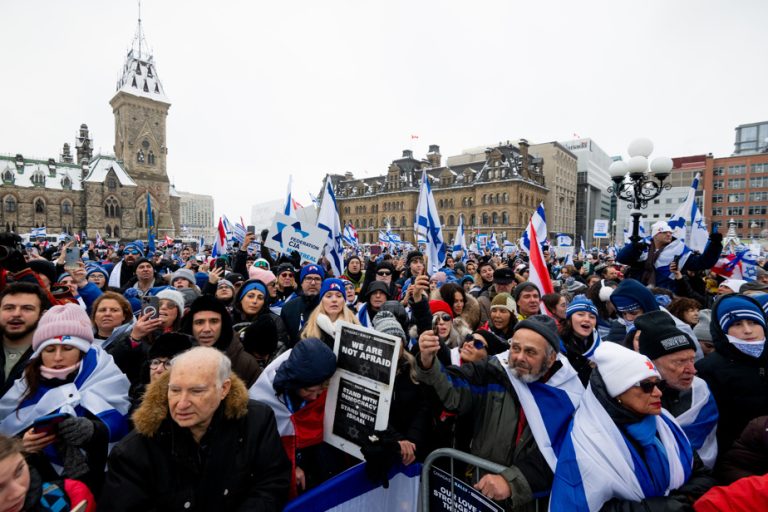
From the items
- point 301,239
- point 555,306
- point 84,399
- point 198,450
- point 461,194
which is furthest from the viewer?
point 461,194

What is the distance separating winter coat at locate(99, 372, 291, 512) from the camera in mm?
2049

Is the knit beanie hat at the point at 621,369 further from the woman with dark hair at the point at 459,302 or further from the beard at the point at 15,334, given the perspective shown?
the beard at the point at 15,334

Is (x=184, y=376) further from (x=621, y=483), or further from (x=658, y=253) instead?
(x=658, y=253)

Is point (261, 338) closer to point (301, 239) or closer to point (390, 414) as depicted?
point (390, 414)

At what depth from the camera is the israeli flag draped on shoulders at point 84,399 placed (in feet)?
7.97

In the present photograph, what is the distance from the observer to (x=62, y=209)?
6309 centimetres

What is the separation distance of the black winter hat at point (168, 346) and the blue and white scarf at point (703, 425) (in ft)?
11.5

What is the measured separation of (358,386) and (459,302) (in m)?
2.76

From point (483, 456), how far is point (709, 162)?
98935mm

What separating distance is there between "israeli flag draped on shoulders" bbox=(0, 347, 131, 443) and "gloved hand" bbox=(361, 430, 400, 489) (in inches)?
67.0

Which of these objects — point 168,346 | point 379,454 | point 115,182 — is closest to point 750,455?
point 379,454

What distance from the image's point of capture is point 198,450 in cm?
219

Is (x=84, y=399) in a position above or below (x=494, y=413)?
above

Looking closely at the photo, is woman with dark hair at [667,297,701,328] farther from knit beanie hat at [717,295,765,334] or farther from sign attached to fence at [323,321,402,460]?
sign attached to fence at [323,321,402,460]
